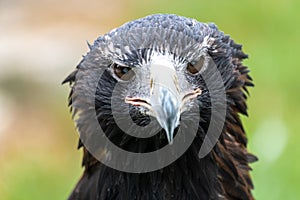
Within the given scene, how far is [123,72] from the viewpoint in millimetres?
3404

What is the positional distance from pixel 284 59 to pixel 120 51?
4.24 meters

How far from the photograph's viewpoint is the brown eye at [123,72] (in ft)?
11.1

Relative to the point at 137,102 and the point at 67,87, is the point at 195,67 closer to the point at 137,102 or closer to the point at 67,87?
the point at 137,102

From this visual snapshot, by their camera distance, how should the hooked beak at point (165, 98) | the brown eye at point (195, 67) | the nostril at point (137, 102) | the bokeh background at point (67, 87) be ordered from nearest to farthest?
1. the hooked beak at point (165, 98)
2. the nostril at point (137, 102)
3. the brown eye at point (195, 67)
4. the bokeh background at point (67, 87)

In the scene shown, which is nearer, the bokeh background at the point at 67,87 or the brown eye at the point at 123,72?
the brown eye at the point at 123,72

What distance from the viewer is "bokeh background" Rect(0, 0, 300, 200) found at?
20.5ft

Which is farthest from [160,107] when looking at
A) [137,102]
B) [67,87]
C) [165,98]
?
[67,87]

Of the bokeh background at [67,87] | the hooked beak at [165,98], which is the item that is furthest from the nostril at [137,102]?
the bokeh background at [67,87]

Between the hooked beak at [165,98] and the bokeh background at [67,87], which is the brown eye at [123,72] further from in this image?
the bokeh background at [67,87]

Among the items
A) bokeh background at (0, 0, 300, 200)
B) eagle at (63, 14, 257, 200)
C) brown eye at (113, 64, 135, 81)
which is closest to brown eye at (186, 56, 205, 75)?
eagle at (63, 14, 257, 200)

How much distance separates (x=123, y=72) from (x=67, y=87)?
13.5 feet

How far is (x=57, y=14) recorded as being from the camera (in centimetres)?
854

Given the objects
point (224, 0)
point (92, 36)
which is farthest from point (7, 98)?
point (224, 0)

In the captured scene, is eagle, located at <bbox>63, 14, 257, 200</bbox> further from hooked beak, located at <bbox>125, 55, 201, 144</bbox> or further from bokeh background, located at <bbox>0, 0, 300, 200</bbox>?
bokeh background, located at <bbox>0, 0, 300, 200</bbox>
